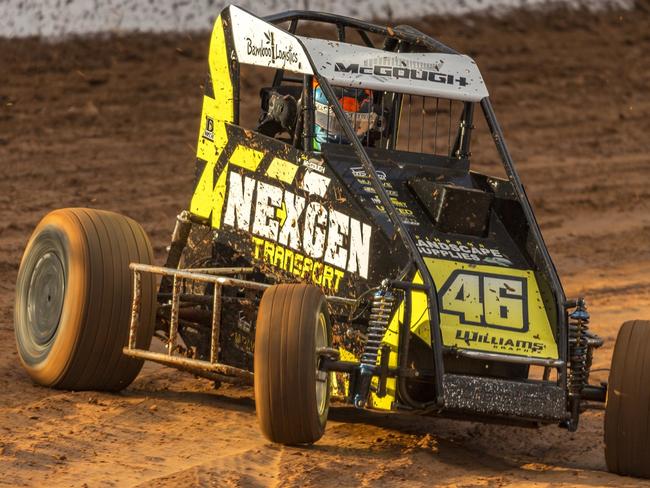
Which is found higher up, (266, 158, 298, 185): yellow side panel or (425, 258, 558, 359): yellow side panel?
(266, 158, 298, 185): yellow side panel

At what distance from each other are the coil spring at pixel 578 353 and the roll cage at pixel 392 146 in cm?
6

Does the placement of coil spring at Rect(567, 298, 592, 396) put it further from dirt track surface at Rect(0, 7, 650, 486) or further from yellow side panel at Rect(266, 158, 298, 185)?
yellow side panel at Rect(266, 158, 298, 185)

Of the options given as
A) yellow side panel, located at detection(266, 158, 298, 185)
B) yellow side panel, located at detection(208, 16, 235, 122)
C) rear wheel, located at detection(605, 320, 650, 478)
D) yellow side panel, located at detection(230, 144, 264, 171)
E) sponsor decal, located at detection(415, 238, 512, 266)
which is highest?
yellow side panel, located at detection(208, 16, 235, 122)

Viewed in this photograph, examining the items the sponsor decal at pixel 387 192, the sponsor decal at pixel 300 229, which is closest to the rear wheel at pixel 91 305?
the sponsor decal at pixel 300 229

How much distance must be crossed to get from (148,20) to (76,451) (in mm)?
10504

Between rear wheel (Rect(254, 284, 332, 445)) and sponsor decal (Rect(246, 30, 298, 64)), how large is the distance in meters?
1.69

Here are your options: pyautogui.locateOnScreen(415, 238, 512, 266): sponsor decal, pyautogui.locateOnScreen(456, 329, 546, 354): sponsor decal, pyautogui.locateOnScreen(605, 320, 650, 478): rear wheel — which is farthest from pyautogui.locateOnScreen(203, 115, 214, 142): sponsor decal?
pyautogui.locateOnScreen(605, 320, 650, 478): rear wheel

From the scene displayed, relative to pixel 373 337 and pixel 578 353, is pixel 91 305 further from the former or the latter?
pixel 578 353

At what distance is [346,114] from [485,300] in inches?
53.4

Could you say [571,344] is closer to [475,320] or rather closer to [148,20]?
[475,320]

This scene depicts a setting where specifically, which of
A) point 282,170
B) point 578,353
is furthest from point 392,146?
point 578,353

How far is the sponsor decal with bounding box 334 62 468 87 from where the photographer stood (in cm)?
829

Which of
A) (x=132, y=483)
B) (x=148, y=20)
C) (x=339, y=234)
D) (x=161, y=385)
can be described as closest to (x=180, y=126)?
(x=148, y=20)

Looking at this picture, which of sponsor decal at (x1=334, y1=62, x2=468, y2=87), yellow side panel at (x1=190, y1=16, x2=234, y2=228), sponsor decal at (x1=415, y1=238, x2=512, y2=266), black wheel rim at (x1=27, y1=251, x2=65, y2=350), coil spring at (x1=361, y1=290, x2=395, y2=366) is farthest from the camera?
yellow side panel at (x1=190, y1=16, x2=234, y2=228)
